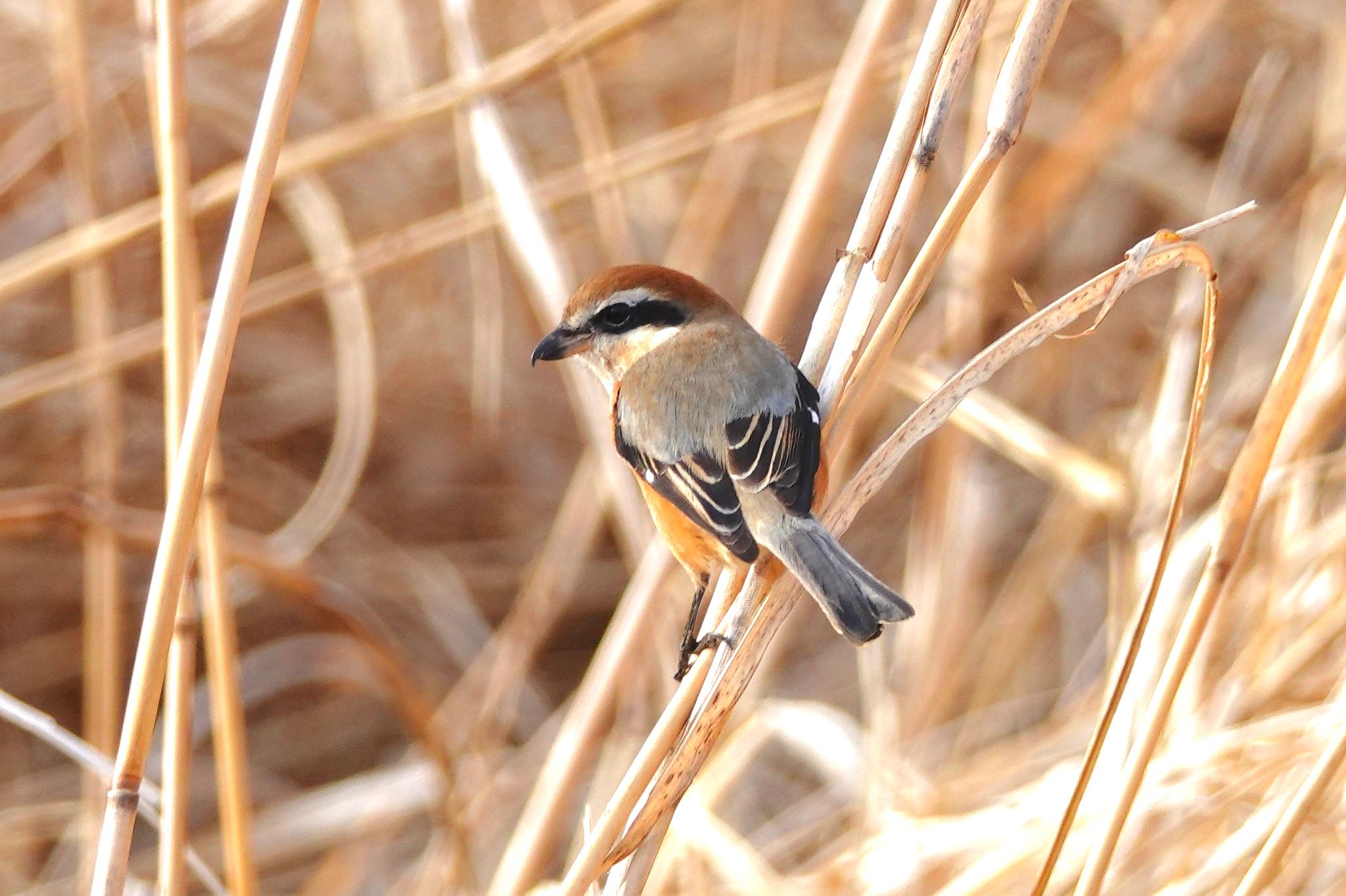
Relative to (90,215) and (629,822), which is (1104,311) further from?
(90,215)

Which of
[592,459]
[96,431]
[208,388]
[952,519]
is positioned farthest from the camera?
[592,459]

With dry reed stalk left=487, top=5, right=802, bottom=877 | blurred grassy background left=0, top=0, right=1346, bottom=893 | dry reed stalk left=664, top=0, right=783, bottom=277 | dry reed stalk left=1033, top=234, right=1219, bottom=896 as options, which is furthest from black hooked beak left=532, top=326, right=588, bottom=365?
dry reed stalk left=1033, top=234, right=1219, bottom=896

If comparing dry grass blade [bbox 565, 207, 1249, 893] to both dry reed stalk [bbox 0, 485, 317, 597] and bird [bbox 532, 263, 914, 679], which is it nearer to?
bird [bbox 532, 263, 914, 679]

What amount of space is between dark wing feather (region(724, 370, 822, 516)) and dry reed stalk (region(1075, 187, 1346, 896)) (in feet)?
1.69

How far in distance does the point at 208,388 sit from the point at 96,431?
1.37 meters

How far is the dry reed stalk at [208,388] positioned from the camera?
121 centimetres

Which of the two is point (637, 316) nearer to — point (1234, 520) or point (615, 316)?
point (615, 316)

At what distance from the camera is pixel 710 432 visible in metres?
1.93

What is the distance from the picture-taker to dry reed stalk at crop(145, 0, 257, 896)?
4.50 ft

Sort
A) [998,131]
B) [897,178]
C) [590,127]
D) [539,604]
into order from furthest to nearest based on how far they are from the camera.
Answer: [539,604] → [590,127] → [897,178] → [998,131]

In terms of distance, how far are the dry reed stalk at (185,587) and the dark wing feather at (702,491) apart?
638 mm

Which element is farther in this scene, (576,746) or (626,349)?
(626,349)

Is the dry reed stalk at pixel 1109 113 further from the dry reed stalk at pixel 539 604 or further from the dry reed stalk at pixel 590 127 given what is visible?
the dry reed stalk at pixel 539 604

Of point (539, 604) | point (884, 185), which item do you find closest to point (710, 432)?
point (884, 185)
